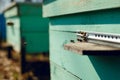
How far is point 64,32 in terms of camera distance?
3242mm

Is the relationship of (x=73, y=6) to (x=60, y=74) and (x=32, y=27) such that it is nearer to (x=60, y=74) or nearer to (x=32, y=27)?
(x=60, y=74)

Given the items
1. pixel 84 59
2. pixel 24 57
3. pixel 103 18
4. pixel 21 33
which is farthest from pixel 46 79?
pixel 103 18

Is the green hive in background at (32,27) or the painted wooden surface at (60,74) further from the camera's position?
the green hive in background at (32,27)

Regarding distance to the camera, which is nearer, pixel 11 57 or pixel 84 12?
pixel 84 12

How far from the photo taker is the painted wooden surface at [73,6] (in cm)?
197

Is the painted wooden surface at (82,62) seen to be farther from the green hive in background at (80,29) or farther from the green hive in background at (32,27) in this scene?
the green hive in background at (32,27)

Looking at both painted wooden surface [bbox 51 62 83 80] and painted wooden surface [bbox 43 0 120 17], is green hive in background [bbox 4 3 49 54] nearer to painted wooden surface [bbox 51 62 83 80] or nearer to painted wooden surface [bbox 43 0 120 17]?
painted wooden surface [bbox 43 0 120 17]

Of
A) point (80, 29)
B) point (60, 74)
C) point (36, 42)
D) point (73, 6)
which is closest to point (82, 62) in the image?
point (80, 29)

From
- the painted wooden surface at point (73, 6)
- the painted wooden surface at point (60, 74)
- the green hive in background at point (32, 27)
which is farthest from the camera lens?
the green hive in background at point (32, 27)

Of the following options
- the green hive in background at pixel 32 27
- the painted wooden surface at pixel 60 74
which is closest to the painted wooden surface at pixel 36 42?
the green hive in background at pixel 32 27

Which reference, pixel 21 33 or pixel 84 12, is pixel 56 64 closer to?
pixel 84 12

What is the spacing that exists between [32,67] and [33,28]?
1233mm

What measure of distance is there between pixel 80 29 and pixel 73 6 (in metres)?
0.27

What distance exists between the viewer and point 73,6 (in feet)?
8.94
